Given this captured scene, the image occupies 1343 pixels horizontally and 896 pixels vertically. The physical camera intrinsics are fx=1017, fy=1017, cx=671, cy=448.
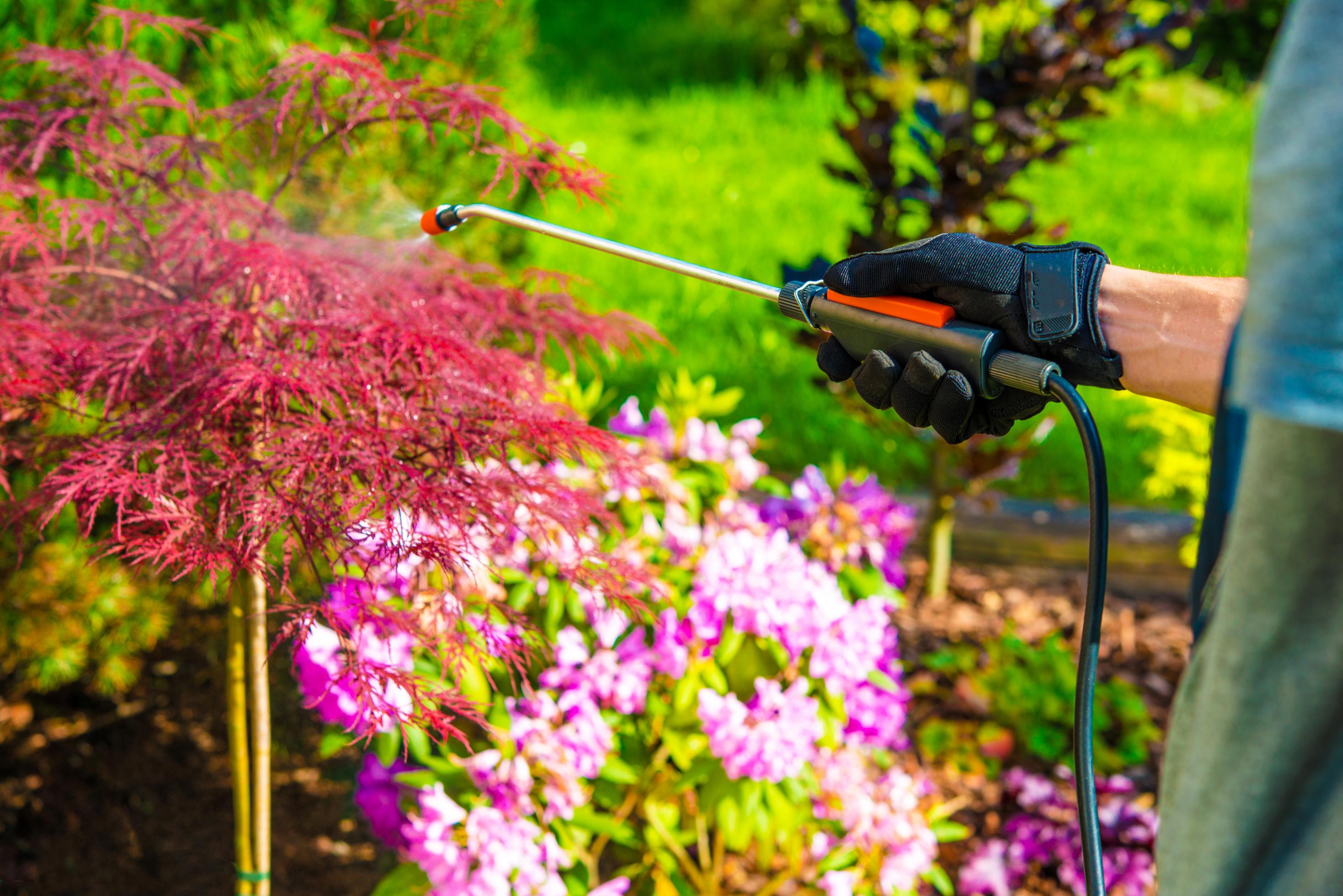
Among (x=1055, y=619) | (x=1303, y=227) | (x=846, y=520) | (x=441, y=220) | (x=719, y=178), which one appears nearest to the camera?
(x=1303, y=227)

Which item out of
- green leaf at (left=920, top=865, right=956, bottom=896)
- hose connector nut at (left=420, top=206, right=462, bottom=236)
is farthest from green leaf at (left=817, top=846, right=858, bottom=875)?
hose connector nut at (left=420, top=206, right=462, bottom=236)

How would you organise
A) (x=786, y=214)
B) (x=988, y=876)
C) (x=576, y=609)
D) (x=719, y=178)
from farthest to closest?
(x=719, y=178), (x=786, y=214), (x=988, y=876), (x=576, y=609)

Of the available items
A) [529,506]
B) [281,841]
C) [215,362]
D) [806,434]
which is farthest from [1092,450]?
[806,434]

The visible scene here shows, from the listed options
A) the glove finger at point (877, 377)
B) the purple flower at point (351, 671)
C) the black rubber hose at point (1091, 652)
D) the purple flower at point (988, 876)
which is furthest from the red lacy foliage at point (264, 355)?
the purple flower at point (988, 876)

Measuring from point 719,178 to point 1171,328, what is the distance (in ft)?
13.7

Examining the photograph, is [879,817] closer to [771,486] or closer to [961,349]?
[771,486]

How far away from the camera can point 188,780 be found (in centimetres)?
232

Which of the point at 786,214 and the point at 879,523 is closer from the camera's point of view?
the point at 879,523

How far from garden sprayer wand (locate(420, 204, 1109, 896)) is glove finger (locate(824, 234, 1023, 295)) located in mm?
21

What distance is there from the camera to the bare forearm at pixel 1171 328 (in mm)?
1241

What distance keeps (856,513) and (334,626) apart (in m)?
1.22

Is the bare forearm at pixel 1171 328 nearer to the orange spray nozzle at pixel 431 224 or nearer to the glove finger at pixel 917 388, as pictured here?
the glove finger at pixel 917 388

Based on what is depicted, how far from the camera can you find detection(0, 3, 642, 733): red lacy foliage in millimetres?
1189

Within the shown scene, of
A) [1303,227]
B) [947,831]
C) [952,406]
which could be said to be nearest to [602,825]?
[947,831]
